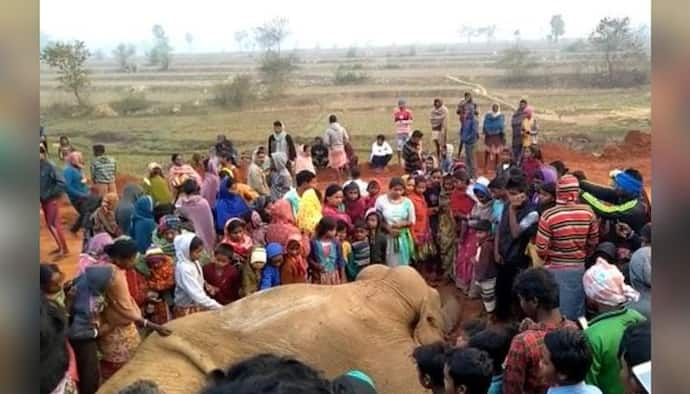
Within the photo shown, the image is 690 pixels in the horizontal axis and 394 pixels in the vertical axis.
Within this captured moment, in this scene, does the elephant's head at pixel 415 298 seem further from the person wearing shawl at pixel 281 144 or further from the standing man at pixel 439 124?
the standing man at pixel 439 124

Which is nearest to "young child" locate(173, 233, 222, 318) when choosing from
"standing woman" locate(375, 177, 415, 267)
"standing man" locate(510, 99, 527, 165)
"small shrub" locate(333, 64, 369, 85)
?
"standing woman" locate(375, 177, 415, 267)

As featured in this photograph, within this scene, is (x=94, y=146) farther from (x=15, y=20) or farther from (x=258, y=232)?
(x=15, y=20)

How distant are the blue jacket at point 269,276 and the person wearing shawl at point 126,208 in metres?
1.00

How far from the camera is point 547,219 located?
220 inches

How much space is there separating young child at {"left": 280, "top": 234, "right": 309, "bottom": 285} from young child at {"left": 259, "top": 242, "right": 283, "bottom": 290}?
0.09ft

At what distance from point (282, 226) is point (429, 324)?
1.37 metres

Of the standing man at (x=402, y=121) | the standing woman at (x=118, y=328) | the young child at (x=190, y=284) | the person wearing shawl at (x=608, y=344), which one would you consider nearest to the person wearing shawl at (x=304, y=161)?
the standing man at (x=402, y=121)

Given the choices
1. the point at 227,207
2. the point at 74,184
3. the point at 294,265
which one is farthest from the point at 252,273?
the point at 74,184

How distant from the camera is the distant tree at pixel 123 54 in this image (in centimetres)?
889

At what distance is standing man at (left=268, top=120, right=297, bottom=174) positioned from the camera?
27.5 ft

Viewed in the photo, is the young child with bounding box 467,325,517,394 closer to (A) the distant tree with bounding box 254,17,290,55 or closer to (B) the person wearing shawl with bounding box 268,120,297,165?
(B) the person wearing shawl with bounding box 268,120,297,165

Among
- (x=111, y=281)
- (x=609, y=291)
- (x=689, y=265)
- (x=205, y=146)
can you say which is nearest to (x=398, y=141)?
(x=205, y=146)

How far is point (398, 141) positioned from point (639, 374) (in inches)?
256

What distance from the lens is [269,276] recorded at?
602 cm
